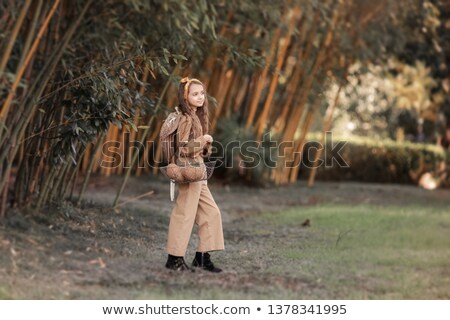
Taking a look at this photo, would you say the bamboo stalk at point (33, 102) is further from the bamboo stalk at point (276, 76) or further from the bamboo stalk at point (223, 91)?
the bamboo stalk at point (223, 91)

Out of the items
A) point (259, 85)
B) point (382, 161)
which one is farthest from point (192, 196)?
point (382, 161)

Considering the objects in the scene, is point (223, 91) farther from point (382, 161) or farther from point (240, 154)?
point (382, 161)

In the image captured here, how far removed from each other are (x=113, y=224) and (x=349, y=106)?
10.8 meters

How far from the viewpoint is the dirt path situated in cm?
316

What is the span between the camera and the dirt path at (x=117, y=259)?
316 centimetres

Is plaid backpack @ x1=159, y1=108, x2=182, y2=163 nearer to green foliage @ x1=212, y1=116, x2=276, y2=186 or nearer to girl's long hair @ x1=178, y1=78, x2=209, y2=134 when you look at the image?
girl's long hair @ x1=178, y1=78, x2=209, y2=134

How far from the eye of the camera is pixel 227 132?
745cm

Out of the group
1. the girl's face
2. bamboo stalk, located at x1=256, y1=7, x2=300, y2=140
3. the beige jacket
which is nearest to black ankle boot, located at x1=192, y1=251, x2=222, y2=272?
the beige jacket

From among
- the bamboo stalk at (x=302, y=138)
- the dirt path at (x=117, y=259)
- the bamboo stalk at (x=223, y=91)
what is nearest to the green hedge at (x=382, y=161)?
the bamboo stalk at (x=302, y=138)

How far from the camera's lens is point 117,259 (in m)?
3.45
